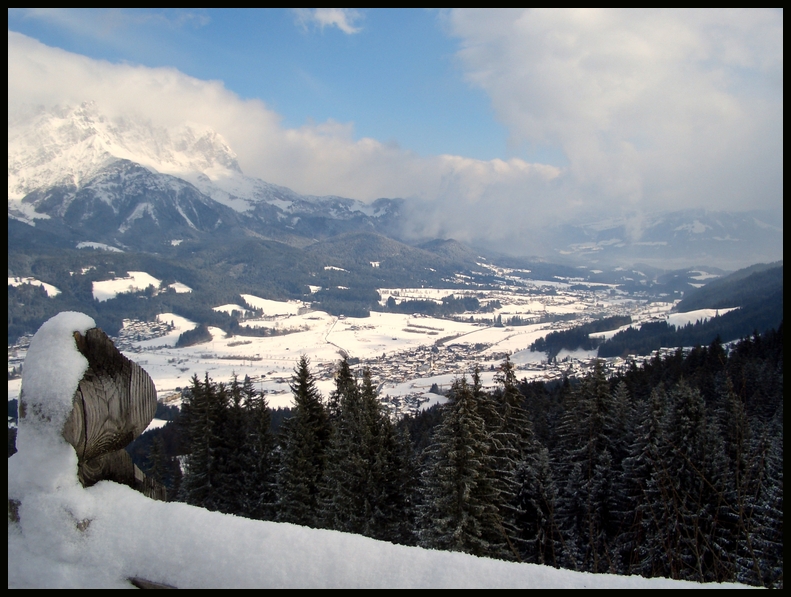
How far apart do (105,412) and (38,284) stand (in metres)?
168

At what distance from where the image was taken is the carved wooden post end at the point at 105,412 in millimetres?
1787

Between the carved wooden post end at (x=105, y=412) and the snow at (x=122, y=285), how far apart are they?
15820 centimetres

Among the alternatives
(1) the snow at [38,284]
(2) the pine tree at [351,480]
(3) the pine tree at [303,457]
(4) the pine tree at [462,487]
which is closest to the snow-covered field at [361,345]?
(1) the snow at [38,284]

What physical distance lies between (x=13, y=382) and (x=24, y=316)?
209 ft

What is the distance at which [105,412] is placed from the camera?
6.17ft

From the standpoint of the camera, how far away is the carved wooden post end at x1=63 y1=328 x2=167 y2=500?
1787 mm

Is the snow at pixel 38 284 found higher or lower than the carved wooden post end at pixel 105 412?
higher

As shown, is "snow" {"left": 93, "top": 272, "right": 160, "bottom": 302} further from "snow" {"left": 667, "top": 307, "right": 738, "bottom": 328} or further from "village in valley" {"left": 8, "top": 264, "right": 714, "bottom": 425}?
"snow" {"left": 667, "top": 307, "right": 738, "bottom": 328}

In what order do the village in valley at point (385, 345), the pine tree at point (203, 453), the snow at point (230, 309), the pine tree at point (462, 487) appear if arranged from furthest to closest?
1. the snow at point (230, 309)
2. the village in valley at point (385, 345)
3. the pine tree at point (203, 453)
4. the pine tree at point (462, 487)

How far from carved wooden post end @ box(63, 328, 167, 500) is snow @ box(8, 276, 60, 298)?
156 metres

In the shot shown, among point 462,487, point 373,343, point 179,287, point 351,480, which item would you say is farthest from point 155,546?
point 179,287

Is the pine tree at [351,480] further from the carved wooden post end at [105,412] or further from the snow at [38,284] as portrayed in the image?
the snow at [38,284]

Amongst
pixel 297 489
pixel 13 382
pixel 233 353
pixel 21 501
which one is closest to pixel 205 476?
pixel 297 489

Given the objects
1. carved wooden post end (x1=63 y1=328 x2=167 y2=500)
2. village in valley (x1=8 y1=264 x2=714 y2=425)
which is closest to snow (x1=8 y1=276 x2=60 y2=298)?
village in valley (x1=8 y1=264 x2=714 y2=425)
